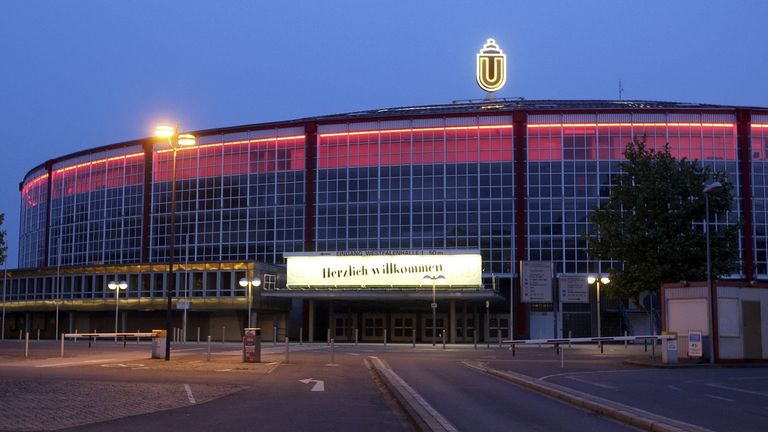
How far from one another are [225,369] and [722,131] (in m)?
55.3

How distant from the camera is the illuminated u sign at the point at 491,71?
84438 millimetres

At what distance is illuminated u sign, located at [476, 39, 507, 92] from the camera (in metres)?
84.4

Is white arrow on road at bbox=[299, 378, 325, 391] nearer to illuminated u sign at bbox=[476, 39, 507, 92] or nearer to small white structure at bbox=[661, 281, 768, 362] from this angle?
small white structure at bbox=[661, 281, 768, 362]

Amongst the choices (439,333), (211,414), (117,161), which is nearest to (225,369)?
(211,414)

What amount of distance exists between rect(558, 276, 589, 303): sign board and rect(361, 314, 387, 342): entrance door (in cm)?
1579

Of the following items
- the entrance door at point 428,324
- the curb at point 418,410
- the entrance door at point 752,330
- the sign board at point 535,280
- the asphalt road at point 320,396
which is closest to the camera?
the curb at point 418,410

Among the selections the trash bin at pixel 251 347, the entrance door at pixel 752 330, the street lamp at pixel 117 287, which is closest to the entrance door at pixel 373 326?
the street lamp at pixel 117 287

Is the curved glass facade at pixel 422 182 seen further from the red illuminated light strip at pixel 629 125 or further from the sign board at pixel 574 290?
the sign board at pixel 574 290

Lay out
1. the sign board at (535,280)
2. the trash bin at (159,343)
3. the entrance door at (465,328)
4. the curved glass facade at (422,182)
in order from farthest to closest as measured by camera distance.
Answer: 1. the entrance door at (465,328)
2. the curved glass facade at (422,182)
3. the sign board at (535,280)
4. the trash bin at (159,343)

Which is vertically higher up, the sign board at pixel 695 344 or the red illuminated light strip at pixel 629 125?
the red illuminated light strip at pixel 629 125

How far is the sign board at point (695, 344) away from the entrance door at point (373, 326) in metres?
43.4

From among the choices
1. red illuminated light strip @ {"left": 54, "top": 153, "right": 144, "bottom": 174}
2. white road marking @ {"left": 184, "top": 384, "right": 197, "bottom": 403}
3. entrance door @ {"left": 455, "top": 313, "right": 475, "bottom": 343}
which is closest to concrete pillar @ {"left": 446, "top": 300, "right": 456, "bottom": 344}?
entrance door @ {"left": 455, "top": 313, "right": 475, "bottom": 343}

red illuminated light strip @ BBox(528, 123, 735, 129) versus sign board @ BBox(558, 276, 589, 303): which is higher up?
red illuminated light strip @ BBox(528, 123, 735, 129)

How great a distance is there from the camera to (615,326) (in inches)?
2908
